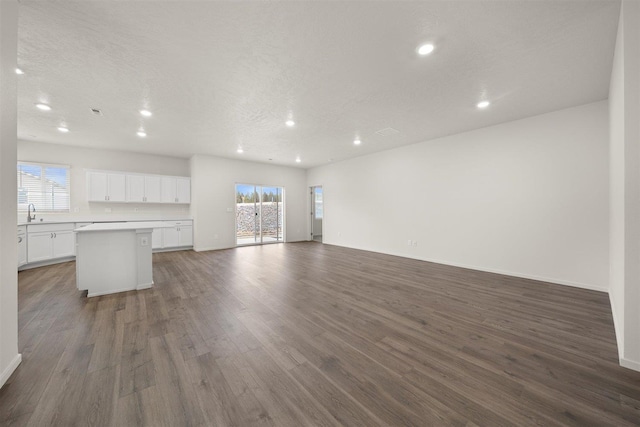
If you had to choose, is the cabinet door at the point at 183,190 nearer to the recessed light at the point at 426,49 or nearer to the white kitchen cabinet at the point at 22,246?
the white kitchen cabinet at the point at 22,246

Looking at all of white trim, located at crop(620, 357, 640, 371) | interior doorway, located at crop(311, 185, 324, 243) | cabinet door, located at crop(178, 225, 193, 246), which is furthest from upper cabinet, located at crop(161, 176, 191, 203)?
white trim, located at crop(620, 357, 640, 371)

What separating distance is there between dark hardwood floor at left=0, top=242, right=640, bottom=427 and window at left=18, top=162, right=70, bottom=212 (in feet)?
10.5

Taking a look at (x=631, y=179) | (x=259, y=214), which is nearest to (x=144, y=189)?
(x=259, y=214)

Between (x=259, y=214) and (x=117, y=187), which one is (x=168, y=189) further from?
(x=259, y=214)

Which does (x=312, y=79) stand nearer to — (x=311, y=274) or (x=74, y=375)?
(x=311, y=274)

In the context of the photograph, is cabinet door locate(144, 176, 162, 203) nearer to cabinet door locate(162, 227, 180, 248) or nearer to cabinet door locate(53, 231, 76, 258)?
cabinet door locate(162, 227, 180, 248)

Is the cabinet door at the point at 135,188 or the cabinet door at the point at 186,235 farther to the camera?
the cabinet door at the point at 186,235

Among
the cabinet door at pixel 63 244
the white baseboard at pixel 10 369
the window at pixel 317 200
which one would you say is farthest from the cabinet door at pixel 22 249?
the window at pixel 317 200

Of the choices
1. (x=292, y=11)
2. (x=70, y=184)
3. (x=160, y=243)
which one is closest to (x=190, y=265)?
(x=160, y=243)

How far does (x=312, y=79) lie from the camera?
2.81 meters

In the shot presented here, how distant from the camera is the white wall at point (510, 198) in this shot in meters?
3.46

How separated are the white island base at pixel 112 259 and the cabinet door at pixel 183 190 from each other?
3795mm

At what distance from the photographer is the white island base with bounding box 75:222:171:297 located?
317 cm

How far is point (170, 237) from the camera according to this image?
21.6 feet
